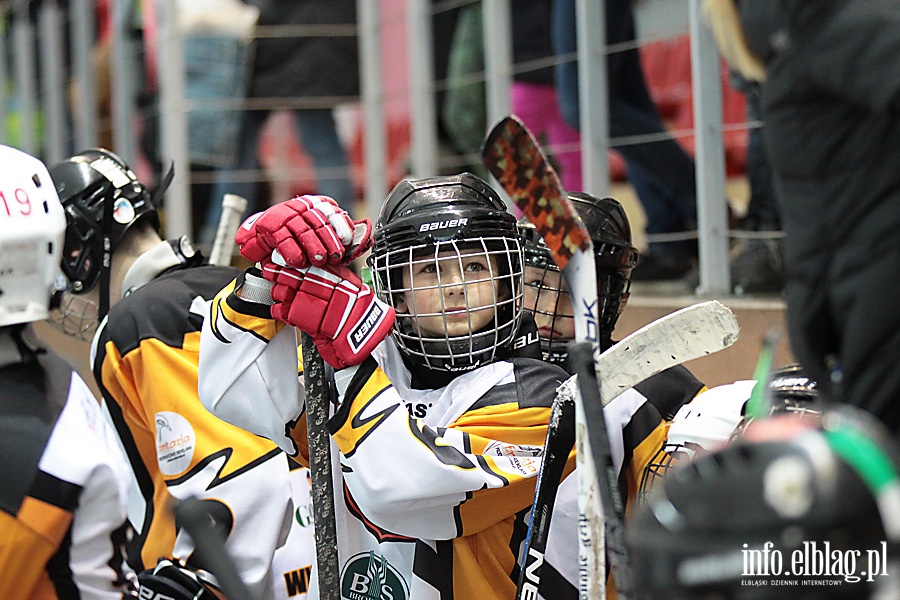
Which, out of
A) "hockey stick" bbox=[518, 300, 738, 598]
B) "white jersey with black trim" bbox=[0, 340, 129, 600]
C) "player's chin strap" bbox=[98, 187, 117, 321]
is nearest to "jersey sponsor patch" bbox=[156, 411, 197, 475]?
"player's chin strap" bbox=[98, 187, 117, 321]

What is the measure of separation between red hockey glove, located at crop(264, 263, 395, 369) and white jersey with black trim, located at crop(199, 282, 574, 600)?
0.05 metres

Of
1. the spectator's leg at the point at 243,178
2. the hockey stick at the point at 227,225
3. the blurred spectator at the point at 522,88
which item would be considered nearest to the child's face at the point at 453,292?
the hockey stick at the point at 227,225

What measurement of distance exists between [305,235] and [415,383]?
0.46 metres

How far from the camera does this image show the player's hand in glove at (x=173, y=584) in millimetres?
2213

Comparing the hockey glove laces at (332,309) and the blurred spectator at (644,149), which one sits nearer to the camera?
the hockey glove laces at (332,309)

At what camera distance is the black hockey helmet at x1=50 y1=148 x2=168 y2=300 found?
2850mm

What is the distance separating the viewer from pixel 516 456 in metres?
1.83

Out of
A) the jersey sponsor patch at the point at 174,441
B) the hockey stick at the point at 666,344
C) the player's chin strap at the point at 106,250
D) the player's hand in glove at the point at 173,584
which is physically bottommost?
the player's hand in glove at the point at 173,584

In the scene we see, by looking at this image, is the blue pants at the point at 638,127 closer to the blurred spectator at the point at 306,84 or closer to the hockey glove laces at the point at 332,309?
the blurred spectator at the point at 306,84

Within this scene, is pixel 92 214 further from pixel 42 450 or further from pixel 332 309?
pixel 332 309

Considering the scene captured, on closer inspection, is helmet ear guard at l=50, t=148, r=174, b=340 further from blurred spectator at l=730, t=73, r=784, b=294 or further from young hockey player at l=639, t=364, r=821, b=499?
blurred spectator at l=730, t=73, r=784, b=294

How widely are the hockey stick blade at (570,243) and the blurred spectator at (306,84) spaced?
4031 mm

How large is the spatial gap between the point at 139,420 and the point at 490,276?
110 cm

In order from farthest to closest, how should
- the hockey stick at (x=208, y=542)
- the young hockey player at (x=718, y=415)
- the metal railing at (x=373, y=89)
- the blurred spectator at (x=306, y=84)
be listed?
the blurred spectator at (x=306, y=84) → the metal railing at (x=373, y=89) → the young hockey player at (x=718, y=415) → the hockey stick at (x=208, y=542)
